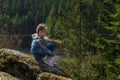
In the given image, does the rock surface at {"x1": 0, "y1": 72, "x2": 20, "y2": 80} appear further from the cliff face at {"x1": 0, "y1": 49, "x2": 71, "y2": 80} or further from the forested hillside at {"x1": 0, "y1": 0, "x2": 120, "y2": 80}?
the forested hillside at {"x1": 0, "y1": 0, "x2": 120, "y2": 80}

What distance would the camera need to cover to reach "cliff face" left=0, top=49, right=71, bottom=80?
9359mm

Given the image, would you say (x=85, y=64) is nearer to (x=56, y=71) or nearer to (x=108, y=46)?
(x=108, y=46)

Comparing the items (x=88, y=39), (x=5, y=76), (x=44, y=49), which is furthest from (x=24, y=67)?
(x=88, y=39)

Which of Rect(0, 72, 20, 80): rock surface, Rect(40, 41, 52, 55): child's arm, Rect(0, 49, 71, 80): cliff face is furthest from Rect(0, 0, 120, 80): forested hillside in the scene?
Rect(0, 72, 20, 80): rock surface

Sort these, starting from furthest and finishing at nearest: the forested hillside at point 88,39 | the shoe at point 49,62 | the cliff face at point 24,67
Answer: the forested hillside at point 88,39, the shoe at point 49,62, the cliff face at point 24,67

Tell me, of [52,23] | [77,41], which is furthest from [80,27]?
[52,23]

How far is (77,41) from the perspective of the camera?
105 feet

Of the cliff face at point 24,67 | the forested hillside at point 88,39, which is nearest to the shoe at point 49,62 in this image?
the cliff face at point 24,67

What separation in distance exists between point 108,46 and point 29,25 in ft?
420

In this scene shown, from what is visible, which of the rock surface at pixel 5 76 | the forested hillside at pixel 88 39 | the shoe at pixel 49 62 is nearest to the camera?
the rock surface at pixel 5 76

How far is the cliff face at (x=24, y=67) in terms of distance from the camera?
9359 millimetres

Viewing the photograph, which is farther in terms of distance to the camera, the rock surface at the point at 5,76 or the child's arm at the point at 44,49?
the child's arm at the point at 44,49

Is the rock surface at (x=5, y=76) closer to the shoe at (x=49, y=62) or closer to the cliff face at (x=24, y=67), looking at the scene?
the cliff face at (x=24, y=67)

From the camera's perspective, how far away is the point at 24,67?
9516 mm
